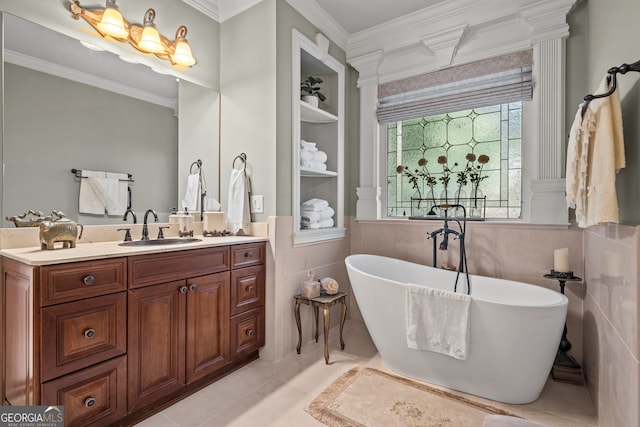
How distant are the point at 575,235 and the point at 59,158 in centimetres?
325

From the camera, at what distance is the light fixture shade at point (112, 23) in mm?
1849

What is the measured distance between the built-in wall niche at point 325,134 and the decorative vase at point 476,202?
1125 millimetres

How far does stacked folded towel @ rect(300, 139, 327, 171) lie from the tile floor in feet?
4.99

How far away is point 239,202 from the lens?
2.30 m

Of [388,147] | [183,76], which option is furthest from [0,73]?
[388,147]

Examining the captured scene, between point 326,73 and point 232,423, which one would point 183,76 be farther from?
point 232,423

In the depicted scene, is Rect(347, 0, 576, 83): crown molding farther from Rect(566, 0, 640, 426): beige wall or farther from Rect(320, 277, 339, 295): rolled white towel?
Rect(320, 277, 339, 295): rolled white towel

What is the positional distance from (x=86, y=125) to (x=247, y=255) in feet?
4.09

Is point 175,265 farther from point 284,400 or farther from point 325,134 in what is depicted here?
point 325,134

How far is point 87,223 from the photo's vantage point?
187 cm

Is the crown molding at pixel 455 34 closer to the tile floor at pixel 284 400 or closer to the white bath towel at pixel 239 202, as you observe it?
the white bath towel at pixel 239 202

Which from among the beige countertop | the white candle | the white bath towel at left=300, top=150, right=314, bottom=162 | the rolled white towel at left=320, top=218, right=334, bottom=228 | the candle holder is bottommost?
the candle holder

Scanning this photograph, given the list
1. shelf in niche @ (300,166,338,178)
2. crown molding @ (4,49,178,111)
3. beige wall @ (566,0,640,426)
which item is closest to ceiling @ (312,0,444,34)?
beige wall @ (566,0,640,426)

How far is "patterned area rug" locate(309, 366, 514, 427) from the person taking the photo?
1.61 meters
